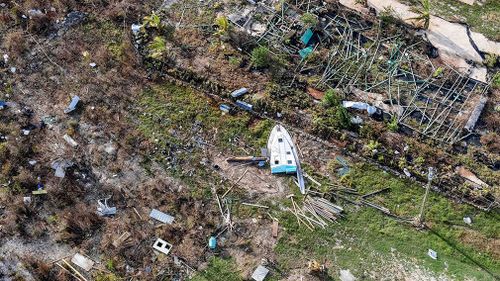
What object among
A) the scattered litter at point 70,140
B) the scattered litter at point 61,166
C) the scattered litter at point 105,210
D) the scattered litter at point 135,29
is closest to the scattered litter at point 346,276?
the scattered litter at point 105,210

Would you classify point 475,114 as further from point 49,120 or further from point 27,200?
point 27,200

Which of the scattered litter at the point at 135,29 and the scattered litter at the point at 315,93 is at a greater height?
the scattered litter at the point at 135,29

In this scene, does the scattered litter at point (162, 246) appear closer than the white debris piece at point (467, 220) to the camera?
Yes

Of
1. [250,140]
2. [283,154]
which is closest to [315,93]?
[283,154]

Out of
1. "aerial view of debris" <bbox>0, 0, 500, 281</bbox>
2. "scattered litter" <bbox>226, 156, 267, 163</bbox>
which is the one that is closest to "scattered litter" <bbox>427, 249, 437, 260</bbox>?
"aerial view of debris" <bbox>0, 0, 500, 281</bbox>

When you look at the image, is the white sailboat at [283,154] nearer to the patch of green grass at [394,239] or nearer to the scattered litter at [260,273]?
the patch of green grass at [394,239]
